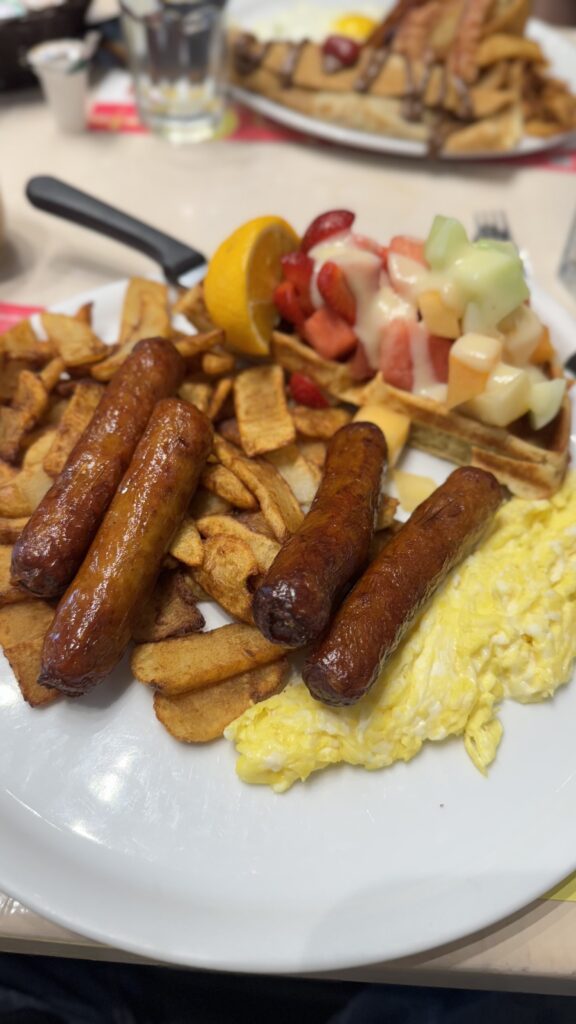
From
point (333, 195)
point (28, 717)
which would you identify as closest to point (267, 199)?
point (333, 195)

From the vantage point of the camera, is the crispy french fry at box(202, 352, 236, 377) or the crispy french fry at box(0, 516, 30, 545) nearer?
the crispy french fry at box(0, 516, 30, 545)

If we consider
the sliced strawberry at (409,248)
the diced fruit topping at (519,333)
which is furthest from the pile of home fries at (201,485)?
Result: the diced fruit topping at (519,333)

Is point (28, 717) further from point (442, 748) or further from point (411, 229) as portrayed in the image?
point (411, 229)

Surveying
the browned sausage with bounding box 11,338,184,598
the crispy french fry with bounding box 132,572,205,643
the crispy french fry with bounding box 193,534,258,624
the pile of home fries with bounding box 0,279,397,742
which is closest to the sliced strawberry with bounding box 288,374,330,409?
the pile of home fries with bounding box 0,279,397,742

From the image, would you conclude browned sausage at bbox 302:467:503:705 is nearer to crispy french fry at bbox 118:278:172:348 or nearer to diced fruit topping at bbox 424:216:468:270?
diced fruit topping at bbox 424:216:468:270

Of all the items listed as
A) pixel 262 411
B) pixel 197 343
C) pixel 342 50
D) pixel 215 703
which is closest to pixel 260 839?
pixel 215 703

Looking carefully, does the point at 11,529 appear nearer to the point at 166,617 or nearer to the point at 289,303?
the point at 166,617

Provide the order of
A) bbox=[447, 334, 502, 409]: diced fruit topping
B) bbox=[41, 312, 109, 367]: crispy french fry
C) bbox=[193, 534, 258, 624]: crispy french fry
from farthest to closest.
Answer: bbox=[41, 312, 109, 367]: crispy french fry < bbox=[447, 334, 502, 409]: diced fruit topping < bbox=[193, 534, 258, 624]: crispy french fry
